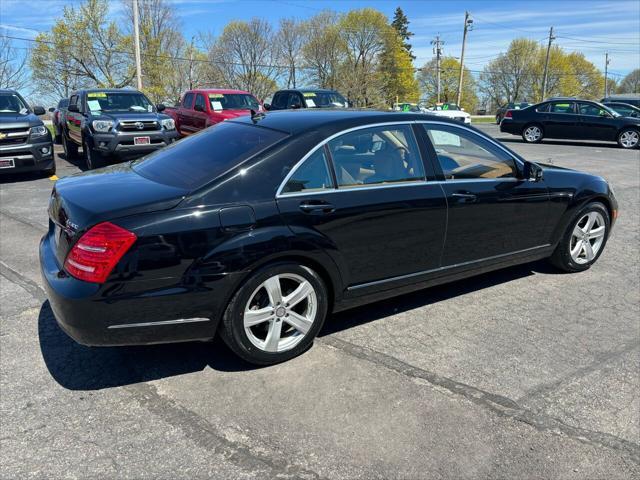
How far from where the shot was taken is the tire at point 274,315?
320cm

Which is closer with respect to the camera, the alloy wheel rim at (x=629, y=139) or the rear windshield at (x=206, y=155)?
the rear windshield at (x=206, y=155)

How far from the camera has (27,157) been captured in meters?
10.4

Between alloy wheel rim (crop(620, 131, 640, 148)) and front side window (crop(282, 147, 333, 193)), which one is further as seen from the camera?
alloy wheel rim (crop(620, 131, 640, 148))

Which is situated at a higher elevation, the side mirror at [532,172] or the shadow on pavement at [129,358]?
the side mirror at [532,172]

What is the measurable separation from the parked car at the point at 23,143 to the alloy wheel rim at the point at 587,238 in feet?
32.7

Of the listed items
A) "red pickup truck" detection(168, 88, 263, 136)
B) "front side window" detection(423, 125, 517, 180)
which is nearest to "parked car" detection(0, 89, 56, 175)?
"red pickup truck" detection(168, 88, 263, 136)

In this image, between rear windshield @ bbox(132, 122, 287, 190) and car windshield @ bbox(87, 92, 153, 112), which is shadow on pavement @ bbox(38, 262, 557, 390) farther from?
car windshield @ bbox(87, 92, 153, 112)

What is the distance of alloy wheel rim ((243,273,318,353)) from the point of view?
3.28 meters

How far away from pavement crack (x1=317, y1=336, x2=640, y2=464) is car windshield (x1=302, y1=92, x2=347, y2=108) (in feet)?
42.5

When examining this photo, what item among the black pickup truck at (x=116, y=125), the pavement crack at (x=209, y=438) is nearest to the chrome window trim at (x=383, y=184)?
the pavement crack at (x=209, y=438)

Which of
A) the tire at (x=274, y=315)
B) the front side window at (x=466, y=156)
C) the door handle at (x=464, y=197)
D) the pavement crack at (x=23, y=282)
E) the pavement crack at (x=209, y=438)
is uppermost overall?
the front side window at (x=466, y=156)

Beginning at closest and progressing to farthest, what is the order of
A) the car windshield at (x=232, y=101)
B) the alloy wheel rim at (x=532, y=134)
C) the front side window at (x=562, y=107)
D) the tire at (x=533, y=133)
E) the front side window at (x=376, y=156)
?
the front side window at (x=376, y=156) < the car windshield at (x=232, y=101) < the front side window at (x=562, y=107) < the tire at (x=533, y=133) < the alloy wheel rim at (x=532, y=134)

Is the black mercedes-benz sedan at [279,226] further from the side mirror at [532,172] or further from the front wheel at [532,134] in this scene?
the front wheel at [532,134]

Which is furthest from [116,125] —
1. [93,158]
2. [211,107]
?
[211,107]
